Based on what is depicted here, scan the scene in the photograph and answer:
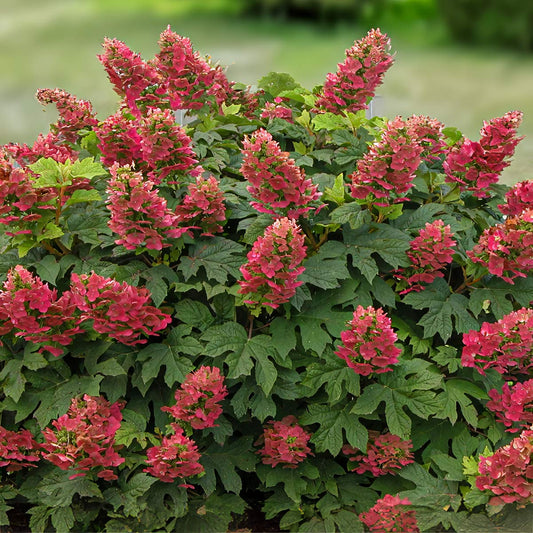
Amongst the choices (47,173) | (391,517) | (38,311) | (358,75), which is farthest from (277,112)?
(391,517)

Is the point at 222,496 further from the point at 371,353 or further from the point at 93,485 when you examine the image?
the point at 371,353

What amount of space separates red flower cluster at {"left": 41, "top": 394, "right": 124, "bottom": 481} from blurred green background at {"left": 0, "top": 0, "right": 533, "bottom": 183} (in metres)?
6.22

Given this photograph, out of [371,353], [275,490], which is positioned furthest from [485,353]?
[275,490]

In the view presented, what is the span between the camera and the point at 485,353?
8.96 feet

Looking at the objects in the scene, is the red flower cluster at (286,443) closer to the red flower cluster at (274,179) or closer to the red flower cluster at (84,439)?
the red flower cluster at (84,439)

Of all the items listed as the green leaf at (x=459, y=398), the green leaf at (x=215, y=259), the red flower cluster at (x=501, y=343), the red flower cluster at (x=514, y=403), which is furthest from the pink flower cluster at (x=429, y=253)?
the green leaf at (x=215, y=259)

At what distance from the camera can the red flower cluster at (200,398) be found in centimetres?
264

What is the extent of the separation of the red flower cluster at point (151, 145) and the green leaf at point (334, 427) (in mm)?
974

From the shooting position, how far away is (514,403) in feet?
9.18

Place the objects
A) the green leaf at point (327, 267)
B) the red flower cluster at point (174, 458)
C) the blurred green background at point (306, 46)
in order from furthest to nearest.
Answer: the blurred green background at point (306, 46) < the green leaf at point (327, 267) < the red flower cluster at point (174, 458)

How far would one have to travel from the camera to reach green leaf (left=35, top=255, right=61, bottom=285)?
286 cm

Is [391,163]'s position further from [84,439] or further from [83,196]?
[84,439]

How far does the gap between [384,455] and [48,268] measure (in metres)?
1.38

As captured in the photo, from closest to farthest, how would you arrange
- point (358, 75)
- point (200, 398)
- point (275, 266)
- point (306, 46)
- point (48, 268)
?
point (275, 266) < point (200, 398) < point (48, 268) < point (358, 75) < point (306, 46)
